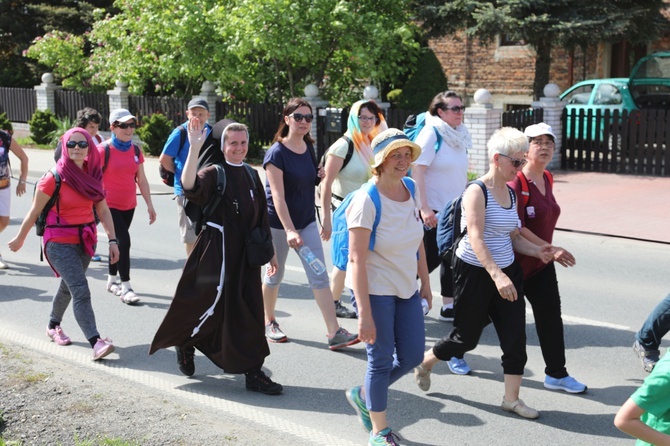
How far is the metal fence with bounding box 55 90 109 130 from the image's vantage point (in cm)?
2580

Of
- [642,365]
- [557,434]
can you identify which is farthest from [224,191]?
[642,365]

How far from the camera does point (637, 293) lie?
870cm

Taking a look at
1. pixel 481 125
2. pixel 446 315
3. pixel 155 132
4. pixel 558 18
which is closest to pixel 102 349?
pixel 446 315

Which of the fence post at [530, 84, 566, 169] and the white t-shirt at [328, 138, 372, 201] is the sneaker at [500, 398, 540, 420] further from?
the fence post at [530, 84, 566, 169]

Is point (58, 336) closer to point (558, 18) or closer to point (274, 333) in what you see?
point (274, 333)

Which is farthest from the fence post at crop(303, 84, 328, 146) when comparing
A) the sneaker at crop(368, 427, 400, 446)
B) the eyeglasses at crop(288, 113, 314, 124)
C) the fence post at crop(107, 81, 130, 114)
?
the sneaker at crop(368, 427, 400, 446)

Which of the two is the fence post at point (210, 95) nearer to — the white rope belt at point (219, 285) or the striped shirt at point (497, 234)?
the white rope belt at point (219, 285)

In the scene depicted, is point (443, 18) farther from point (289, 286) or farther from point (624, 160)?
point (289, 286)

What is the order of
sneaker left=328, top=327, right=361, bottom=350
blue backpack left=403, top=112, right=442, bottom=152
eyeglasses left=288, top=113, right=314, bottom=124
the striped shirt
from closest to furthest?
the striped shirt → eyeglasses left=288, top=113, right=314, bottom=124 → sneaker left=328, top=327, right=361, bottom=350 → blue backpack left=403, top=112, right=442, bottom=152

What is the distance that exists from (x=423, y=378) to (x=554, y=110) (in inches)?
524

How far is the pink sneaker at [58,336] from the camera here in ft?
23.3

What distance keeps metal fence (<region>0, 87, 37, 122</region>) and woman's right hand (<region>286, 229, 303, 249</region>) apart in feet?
78.1

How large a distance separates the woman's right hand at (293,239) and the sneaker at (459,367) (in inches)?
54.3

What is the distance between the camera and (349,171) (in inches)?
292
